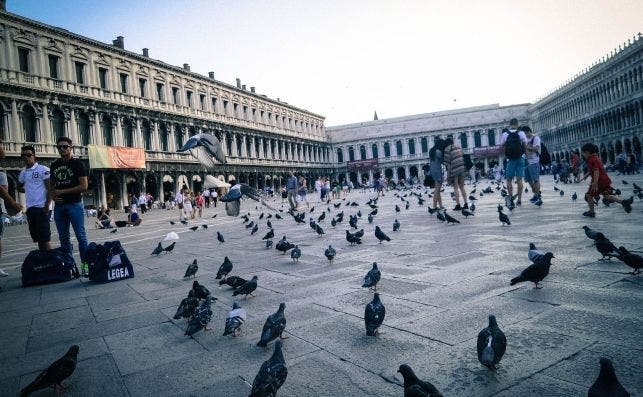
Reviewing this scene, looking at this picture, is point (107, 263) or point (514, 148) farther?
point (514, 148)

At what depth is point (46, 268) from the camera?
542 centimetres

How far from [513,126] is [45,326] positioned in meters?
9.20

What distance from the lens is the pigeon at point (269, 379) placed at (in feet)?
5.96

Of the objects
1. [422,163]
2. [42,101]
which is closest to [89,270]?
[42,101]

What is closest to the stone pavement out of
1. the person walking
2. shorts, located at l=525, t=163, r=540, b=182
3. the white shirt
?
the white shirt

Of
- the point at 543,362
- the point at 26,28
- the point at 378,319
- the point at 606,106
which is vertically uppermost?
the point at 26,28

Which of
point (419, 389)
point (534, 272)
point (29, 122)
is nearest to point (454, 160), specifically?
point (534, 272)

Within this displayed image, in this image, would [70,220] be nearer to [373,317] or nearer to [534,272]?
[373,317]

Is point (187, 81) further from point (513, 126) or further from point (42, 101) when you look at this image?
point (513, 126)

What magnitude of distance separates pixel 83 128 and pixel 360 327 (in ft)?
100

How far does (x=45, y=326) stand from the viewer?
3.42 m

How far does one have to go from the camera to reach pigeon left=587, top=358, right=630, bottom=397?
59.1 inches

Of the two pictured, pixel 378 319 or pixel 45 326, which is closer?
pixel 378 319

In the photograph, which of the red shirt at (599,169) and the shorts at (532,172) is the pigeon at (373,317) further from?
the shorts at (532,172)
